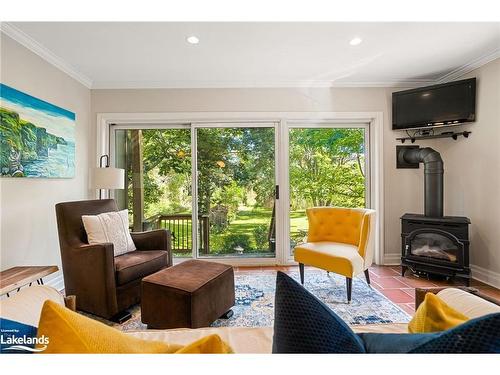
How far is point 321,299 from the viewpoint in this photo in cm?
251

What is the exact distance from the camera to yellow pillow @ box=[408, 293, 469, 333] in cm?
68

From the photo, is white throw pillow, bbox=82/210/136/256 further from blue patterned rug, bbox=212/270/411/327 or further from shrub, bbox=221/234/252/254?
shrub, bbox=221/234/252/254

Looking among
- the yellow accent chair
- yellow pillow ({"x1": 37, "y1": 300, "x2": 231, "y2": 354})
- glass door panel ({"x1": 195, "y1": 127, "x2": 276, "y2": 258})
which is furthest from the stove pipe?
yellow pillow ({"x1": 37, "y1": 300, "x2": 231, "y2": 354})

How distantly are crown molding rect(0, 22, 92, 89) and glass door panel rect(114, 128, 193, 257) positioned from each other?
2.55ft

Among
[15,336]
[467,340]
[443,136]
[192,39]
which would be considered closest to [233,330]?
[15,336]

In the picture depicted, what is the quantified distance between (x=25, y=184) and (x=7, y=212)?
0.29 metres

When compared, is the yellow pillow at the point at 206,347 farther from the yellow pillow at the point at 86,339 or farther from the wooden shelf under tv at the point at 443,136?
the wooden shelf under tv at the point at 443,136

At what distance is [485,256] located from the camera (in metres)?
2.89

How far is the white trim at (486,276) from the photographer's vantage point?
9.01ft

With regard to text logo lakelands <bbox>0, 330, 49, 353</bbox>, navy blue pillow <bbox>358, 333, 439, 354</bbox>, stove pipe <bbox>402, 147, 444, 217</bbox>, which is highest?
stove pipe <bbox>402, 147, 444, 217</bbox>

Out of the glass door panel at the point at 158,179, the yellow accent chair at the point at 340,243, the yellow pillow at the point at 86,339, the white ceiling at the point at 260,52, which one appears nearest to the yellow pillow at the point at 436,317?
the yellow pillow at the point at 86,339

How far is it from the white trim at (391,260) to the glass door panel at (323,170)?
761 mm

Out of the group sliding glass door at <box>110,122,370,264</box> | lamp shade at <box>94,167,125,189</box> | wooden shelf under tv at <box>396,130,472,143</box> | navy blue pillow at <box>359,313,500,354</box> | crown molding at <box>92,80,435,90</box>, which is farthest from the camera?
sliding glass door at <box>110,122,370,264</box>

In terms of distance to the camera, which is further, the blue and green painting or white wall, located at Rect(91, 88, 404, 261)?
white wall, located at Rect(91, 88, 404, 261)
